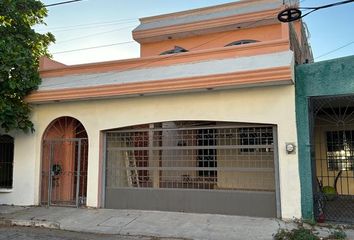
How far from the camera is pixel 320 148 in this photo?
12219 mm

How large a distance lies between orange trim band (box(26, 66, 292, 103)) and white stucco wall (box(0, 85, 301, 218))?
17.6 inches

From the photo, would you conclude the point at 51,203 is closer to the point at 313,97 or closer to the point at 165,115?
the point at 165,115

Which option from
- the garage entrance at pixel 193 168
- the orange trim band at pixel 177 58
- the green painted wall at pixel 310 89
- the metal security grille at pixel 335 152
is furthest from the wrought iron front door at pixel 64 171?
the metal security grille at pixel 335 152

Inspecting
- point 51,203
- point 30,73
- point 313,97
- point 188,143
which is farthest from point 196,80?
point 51,203

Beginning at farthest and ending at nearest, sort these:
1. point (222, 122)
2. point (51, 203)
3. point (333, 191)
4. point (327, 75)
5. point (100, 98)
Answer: point (333, 191)
point (51, 203)
point (100, 98)
point (222, 122)
point (327, 75)

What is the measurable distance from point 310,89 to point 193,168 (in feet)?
11.6

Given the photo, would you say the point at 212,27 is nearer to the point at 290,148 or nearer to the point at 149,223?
the point at 290,148

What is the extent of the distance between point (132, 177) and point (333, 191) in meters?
6.74

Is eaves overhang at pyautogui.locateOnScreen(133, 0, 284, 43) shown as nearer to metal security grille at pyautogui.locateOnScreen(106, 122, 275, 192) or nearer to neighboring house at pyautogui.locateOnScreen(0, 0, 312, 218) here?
neighboring house at pyautogui.locateOnScreen(0, 0, 312, 218)

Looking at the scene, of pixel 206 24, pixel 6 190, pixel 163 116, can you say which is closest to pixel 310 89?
pixel 163 116

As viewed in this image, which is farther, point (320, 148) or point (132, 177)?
point (320, 148)

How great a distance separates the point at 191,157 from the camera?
9.34 metres

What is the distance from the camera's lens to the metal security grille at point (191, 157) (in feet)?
28.6

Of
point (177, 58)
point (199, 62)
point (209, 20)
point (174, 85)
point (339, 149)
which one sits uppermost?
point (209, 20)
